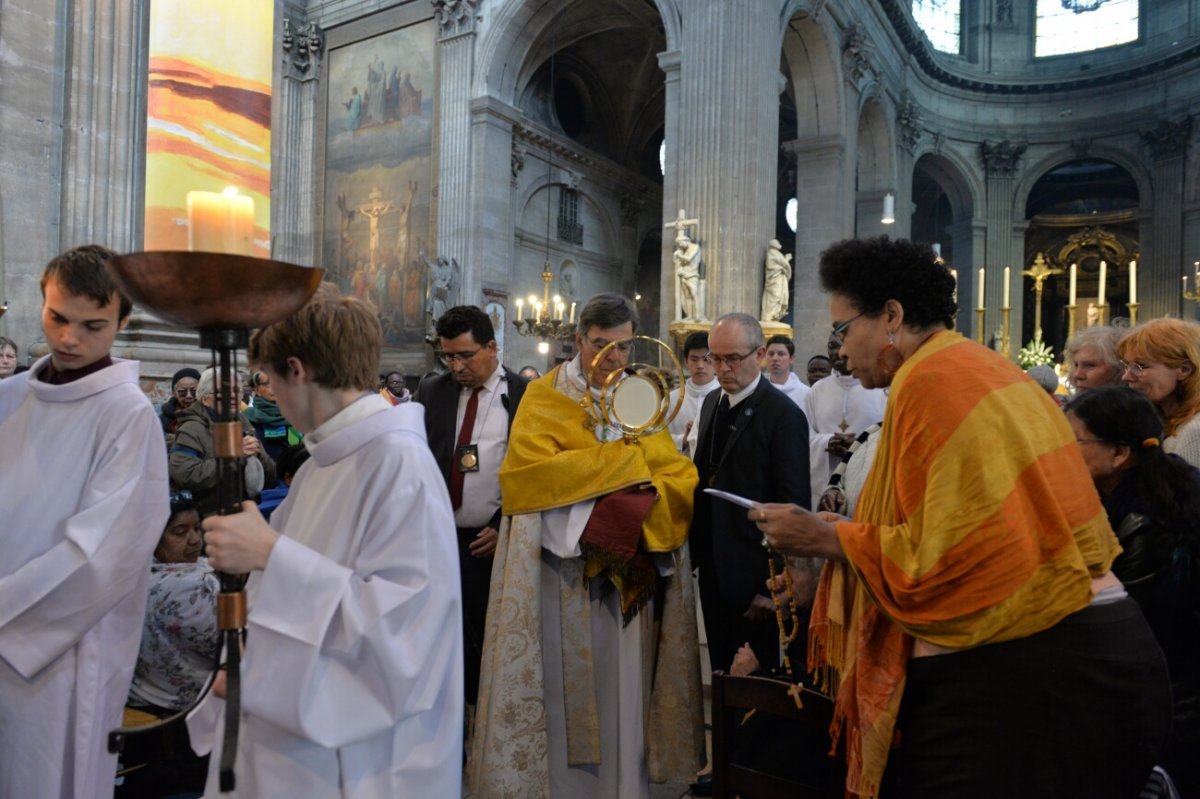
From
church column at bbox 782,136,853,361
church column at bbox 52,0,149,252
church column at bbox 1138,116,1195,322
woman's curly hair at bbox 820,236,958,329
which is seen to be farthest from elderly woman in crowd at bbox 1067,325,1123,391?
church column at bbox 1138,116,1195,322

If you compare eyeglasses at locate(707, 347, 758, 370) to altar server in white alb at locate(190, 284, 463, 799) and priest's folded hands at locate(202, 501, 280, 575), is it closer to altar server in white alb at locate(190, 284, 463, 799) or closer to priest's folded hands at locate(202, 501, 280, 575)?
altar server in white alb at locate(190, 284, 463, 799)

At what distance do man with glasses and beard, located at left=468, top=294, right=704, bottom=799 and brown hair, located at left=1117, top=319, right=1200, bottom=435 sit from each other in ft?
6.13

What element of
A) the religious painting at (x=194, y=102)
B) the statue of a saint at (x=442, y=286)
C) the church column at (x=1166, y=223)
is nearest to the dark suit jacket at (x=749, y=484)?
the religious painting at (x=194, y=102)

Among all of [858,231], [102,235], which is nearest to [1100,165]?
[858,231]

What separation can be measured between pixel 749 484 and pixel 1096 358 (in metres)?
1.91

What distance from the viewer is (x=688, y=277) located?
12.3 metres

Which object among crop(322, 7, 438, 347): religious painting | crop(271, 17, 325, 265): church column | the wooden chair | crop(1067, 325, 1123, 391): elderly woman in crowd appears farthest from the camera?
crop(271, 17, 325, 265): church column

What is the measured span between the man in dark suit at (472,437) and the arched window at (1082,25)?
2655 centimetres

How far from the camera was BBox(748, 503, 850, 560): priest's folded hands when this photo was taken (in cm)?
185

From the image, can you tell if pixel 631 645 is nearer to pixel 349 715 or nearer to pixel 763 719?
pixel 763 719

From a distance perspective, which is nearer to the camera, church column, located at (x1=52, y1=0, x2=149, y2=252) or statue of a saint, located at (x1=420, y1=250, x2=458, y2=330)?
church column, located at (x1=52, y1=0, x2=149, y2=252)

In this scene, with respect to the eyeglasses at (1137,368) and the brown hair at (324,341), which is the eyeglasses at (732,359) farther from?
the brown hair at (324,341)

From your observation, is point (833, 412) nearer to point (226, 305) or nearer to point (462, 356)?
point (462, 356)

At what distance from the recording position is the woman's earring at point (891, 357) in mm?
1945
